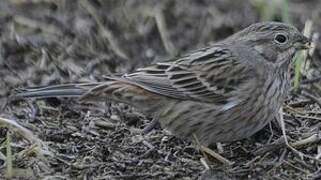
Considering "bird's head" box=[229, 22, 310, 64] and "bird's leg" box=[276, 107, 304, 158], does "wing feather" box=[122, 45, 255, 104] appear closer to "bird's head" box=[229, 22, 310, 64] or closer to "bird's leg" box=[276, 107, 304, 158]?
"bird's head" box=[229, 22, 310, 64]

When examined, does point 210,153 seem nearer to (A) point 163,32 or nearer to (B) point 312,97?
(B) point 312,97

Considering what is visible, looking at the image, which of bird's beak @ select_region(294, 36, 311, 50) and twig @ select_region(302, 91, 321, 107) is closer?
bird's beak @ select_region(294, 36, 311, 50)

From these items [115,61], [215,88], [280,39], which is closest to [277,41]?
[280,39]

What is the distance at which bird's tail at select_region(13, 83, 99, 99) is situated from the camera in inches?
227

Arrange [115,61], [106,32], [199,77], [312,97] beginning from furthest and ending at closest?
1. [106,32]
2. [115,61]
3. [312,97]
4. [199,77]

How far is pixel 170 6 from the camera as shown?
9.09m

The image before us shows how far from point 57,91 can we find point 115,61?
2.11 m

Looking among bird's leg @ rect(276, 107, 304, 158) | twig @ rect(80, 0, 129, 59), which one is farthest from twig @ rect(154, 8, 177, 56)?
bird's leg @ rect(276, 107, 304, 158)

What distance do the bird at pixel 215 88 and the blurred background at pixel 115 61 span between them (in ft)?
0.82

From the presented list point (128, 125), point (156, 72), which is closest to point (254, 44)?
point (156, 72)

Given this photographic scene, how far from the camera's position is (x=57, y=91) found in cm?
575

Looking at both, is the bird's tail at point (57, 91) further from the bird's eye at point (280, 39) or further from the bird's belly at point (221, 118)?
the bird's eye at point (280, 39)

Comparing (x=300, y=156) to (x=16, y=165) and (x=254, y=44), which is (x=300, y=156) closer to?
(x=254, y=44)

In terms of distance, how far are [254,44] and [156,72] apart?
0.73 meters
